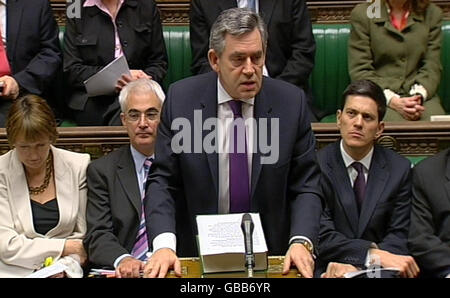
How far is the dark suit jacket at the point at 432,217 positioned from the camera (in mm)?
2172

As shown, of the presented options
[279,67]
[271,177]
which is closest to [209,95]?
[271,177]

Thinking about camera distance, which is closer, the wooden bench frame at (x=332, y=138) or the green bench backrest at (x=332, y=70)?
the wooden bench frame at (x=332, y=138)

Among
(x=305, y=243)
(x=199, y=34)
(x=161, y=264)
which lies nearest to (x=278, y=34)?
(x=199, y=34)

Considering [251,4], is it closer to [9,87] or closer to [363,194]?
[9,87]

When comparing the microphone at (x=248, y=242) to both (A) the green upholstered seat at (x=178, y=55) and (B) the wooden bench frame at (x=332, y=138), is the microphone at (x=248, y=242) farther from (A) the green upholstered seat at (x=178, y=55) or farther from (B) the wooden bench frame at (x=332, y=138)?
(A) the green upholstered seat at (x=178, y=55)

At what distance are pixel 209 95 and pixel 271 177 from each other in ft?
0.79

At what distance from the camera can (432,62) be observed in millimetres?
3123

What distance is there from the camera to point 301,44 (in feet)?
→ 10.2

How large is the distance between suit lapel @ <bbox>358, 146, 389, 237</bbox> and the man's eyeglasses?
0.63 meters

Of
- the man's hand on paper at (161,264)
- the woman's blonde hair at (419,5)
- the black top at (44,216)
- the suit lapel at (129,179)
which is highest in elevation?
the woman's blonde hair at (419,5)

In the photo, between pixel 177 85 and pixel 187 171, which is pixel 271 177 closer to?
pixel 187 171

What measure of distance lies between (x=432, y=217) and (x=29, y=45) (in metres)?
1.62

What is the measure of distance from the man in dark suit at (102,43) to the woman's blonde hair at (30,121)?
753 mm

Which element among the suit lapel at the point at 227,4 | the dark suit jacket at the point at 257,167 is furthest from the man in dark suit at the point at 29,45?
the dark suit jacket at the point at 257,167
